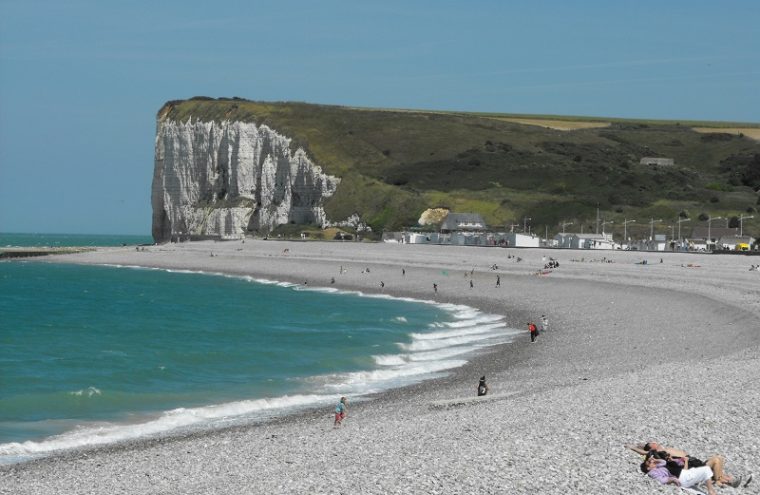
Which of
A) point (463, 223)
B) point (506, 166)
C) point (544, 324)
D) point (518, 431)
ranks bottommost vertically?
point (544, 324)

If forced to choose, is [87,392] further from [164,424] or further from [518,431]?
[518,431]

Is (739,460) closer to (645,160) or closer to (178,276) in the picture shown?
(178,276)

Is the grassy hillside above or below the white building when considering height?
above

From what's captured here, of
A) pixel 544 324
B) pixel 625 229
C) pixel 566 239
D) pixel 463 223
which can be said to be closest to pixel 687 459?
pixel 544 324

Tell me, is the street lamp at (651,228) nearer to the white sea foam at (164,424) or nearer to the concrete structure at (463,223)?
the concrete structure at (463,223)

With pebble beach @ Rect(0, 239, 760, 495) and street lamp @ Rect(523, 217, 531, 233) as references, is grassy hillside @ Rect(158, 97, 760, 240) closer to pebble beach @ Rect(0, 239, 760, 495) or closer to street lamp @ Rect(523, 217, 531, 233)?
street lamp @ Rect(523, 217, 531, 233)

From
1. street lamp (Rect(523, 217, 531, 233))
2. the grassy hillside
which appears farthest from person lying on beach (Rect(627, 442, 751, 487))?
street lamp (Rect(523, 217, 531, 233))
